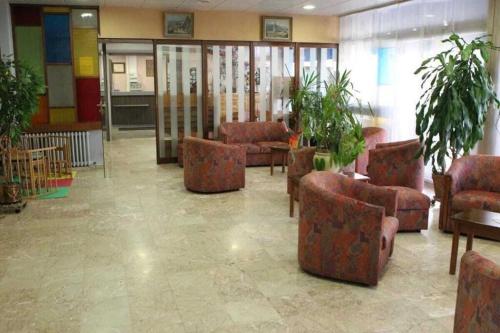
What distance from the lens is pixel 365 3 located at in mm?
8320

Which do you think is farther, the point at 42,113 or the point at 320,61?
the point at 320,61

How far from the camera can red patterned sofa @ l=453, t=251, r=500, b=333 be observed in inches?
88.4

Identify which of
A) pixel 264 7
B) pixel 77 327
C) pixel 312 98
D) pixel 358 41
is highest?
pixel 264 7

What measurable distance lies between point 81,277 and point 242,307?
1.48 metres

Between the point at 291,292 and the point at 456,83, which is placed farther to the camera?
the point at 456,83

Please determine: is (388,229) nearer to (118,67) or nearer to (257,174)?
(257,174)

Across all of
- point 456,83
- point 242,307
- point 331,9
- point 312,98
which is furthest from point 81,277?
point 331,9

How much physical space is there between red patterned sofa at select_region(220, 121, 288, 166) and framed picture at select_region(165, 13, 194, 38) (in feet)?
6.25

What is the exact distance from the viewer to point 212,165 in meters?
6.86

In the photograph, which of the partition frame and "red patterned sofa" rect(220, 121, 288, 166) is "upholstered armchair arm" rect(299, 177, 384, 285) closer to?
"red patterned sofa" rect(220, 121, 288, 166)

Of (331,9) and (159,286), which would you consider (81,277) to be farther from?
(331,9)

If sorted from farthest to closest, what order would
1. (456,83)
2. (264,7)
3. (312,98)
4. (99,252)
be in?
1. (264,7)
2. (312,98)
3. (456,83)
4. (99,252)

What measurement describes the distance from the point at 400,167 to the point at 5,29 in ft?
21.9

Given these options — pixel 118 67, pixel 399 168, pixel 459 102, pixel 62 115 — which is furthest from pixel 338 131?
pixel 118 67
